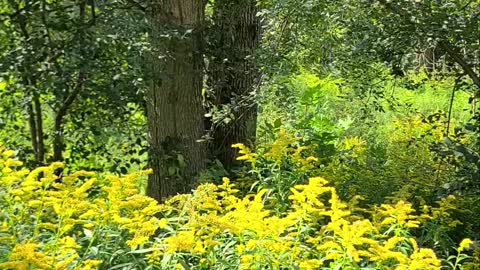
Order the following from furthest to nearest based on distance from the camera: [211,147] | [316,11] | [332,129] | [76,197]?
[332,129] → [211,147] → [316,11] → [76,197]

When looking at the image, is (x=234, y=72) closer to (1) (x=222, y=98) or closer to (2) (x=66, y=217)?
(1) (x=222, y=98)

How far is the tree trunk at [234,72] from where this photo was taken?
4625 mm

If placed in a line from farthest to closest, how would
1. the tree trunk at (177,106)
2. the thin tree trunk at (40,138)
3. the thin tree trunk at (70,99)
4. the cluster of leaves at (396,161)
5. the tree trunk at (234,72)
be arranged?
1. the tree trunk at (234,72)
2. the thin tree trunk at (40,138)
3. the tree trunk at (177,106)
4. the thin tree trunk at (70,99)
5. the cluster of leaves at (396,161)

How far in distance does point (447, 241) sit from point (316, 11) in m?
1.69

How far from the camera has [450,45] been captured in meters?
3.53

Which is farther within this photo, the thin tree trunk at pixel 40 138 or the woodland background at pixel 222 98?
the thin tree trunk at pixel 40 138

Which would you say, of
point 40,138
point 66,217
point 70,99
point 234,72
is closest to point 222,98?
point 234,72

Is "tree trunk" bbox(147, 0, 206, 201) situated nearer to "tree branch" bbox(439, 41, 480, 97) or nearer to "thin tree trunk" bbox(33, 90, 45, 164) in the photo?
"thin tree trunk" bbox(33, 90, 45, 164)

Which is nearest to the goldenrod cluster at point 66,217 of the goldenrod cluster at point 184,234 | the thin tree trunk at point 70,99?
the goldenrod cluster at point 184,234

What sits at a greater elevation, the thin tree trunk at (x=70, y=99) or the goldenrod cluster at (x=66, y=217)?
the thin tree trunk at (x=70, y=99)

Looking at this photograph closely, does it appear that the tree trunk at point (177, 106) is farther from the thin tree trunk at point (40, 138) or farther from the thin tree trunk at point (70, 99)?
the thin tree trunk at point (40, 138)

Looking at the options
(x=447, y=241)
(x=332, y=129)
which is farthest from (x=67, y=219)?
(x=332, y=129)

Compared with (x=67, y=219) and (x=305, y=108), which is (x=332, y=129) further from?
(x=67, y=219)

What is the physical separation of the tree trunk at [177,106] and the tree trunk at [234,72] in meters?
0.22
